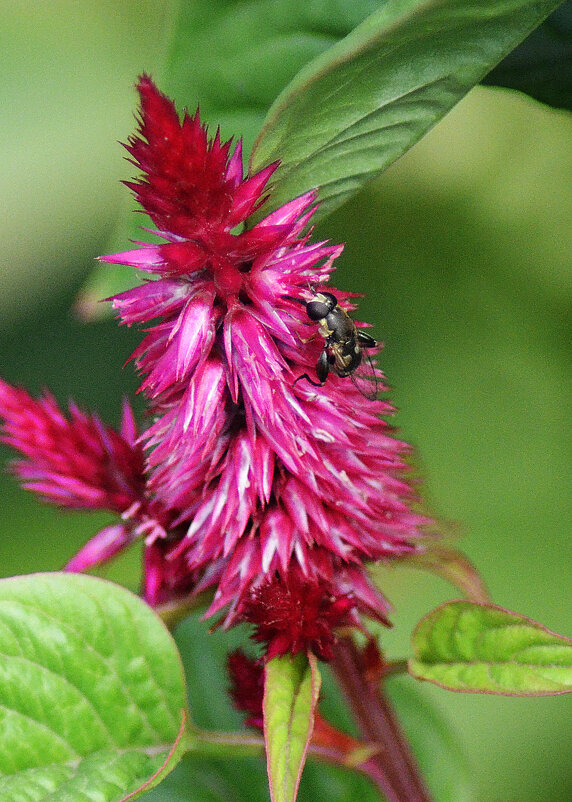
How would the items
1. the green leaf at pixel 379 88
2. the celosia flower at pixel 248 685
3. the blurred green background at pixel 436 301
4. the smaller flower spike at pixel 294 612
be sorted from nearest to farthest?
the green leaf at pixel 379 88
the smaller flower spike at pixel 294 612
the celosia flower at pixel 248 685
the blurred green background at pixel 436 301

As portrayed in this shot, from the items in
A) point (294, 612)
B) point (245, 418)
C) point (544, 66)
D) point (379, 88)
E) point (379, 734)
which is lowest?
point (379, 734)

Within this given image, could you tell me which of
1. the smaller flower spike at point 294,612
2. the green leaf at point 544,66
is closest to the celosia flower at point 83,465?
the smaller flower spike at point 294,612

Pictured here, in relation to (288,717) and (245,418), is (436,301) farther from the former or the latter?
(288,717)

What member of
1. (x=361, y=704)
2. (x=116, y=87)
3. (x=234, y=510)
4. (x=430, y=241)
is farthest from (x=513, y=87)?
(x=116, y=87)

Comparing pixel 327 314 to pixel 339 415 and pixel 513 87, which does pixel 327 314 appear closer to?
pixel 339 415

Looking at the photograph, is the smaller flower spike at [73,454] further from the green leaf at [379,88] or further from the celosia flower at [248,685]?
the green leaf at [379,88]

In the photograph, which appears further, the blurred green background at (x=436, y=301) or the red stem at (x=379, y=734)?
the blurred green background at (x=436, y=301)

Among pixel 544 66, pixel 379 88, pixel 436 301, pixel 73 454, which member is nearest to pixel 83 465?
pixel 73 454
